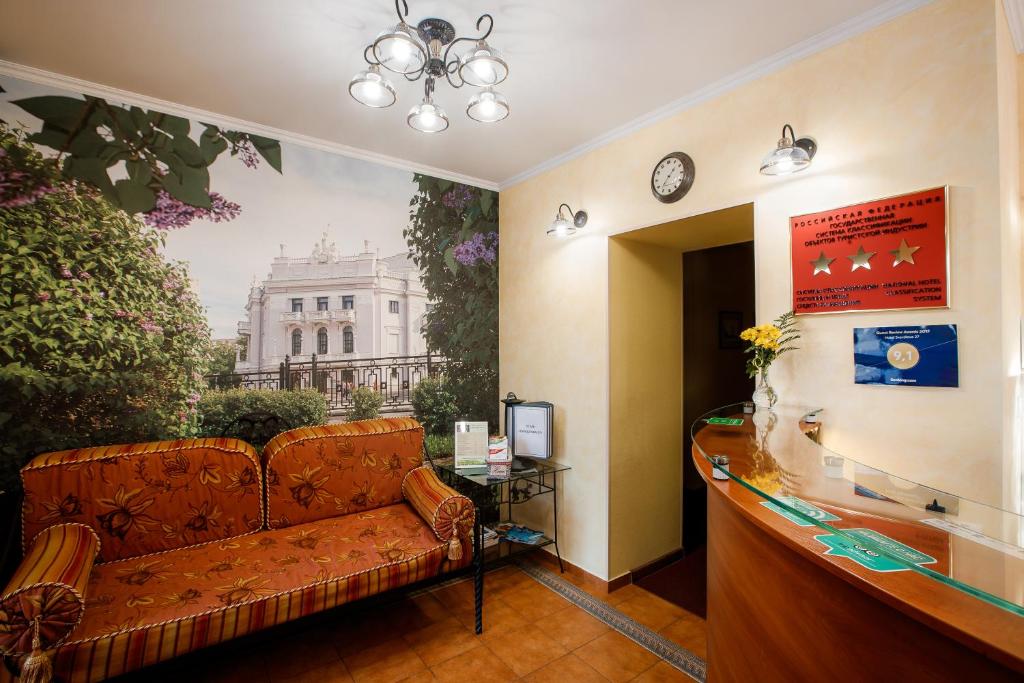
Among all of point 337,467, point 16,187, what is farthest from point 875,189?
point 16,187

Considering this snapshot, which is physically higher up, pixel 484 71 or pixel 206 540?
pixel 484 71

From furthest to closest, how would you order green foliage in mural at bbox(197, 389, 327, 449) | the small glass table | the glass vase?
the small glass table, green foliage in mural at bbox(197, 389, 327, 449), the glass vase

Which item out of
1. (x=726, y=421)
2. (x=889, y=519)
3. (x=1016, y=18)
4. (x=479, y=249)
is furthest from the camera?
(x=479, y=249)

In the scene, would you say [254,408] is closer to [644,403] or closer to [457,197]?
[457,197]

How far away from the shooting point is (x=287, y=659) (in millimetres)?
2326

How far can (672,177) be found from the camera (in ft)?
8.73

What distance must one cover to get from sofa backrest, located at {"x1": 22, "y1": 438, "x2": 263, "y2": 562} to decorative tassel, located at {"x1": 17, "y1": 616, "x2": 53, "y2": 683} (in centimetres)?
72

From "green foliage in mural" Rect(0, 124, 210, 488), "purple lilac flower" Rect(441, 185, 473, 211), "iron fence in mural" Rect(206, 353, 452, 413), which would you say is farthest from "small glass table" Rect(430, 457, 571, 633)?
"purple lilac flower" Rect(441, 185, 473, 211)

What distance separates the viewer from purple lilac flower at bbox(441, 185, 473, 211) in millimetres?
3711

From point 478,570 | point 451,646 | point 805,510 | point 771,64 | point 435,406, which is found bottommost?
point 451,646

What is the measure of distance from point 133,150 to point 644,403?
11.2 ft

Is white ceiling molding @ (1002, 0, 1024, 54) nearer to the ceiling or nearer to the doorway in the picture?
the ceiling

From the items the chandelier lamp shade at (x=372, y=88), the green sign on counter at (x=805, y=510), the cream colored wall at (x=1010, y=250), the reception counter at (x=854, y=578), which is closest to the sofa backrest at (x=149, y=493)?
the chandelier lamp shade at (x=372, y=88)

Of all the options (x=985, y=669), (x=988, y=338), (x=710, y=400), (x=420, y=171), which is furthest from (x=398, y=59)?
(x=710, y=400)
